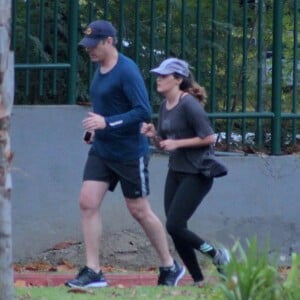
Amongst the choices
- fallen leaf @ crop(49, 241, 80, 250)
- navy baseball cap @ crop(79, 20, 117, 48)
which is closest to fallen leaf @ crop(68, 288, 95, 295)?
navy baseball cap @ crop(79, 20, 117, 48)

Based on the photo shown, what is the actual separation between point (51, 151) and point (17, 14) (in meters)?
1.21

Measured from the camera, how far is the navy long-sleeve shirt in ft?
25.5

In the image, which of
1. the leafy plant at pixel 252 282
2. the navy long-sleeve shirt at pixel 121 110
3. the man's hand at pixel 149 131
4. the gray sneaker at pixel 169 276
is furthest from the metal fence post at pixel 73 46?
the leafy plant at pixel 252 282

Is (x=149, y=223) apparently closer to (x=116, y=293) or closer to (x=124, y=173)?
(x=124, y=173)

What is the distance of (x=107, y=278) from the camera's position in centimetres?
890

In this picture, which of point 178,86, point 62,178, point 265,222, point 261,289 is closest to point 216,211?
point 265,222

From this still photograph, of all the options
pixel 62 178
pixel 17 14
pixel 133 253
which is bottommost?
pixel 133 253

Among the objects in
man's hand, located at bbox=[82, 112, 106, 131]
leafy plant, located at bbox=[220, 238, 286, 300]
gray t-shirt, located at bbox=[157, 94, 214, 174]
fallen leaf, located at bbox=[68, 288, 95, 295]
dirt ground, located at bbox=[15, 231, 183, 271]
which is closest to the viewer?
leafy plant, located at bbox=[220, 238, 286, 300]

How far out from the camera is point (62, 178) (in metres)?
9.38

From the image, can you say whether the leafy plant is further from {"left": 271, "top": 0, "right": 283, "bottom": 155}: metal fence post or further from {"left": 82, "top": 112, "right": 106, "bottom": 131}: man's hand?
{"left": 271, "top": 0, "right": 283, "bottom": 155}: metal fence post

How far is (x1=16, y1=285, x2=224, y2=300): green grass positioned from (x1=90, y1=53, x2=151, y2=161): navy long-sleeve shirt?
0.98 meters

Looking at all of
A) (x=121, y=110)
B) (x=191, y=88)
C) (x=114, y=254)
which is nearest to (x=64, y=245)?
(x=114, y=254)

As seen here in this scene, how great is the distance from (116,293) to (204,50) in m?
3.08

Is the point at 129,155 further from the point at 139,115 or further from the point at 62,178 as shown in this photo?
the point at 62,178
